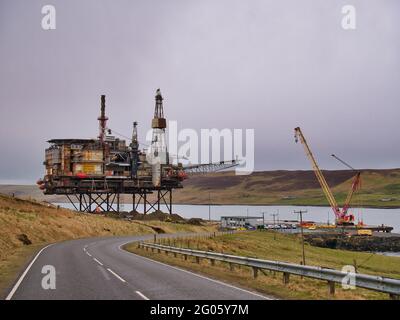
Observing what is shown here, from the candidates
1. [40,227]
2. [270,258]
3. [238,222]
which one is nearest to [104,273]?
[270,258]

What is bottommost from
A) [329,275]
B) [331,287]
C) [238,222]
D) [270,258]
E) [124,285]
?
[238,222]

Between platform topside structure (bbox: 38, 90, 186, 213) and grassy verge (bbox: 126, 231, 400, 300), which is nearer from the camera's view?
grassy verge (bbox: 126, 231, 400, 300)

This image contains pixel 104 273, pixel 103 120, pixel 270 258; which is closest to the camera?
pixel 104 273

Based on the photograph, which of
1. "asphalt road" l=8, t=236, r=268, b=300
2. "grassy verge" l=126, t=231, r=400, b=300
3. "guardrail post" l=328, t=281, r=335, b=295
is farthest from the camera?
"grassy verge" l=126, t=231, r=400, b=300

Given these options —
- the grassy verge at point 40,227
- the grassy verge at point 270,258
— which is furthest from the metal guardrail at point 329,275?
the grassy verge at point 40,227

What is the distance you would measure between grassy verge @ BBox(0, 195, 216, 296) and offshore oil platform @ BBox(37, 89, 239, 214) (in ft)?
118

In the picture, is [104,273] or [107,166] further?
[107,166]

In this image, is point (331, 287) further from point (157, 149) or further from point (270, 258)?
point (157, 149)

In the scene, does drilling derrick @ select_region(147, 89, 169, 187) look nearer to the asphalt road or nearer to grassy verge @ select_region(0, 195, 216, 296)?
grassy verge @ select_region(0, 195, 216, 296)

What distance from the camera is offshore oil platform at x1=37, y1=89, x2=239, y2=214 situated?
5054 inches

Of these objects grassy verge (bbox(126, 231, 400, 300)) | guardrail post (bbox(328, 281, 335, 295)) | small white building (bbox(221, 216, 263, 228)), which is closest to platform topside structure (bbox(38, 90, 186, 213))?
small white building (bbox(221, 216, 263, 228))

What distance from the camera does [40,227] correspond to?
6331 cm

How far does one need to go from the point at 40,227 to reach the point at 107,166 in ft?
226

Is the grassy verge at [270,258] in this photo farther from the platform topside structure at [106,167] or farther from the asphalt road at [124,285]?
the platform topside structure at [106,167]
